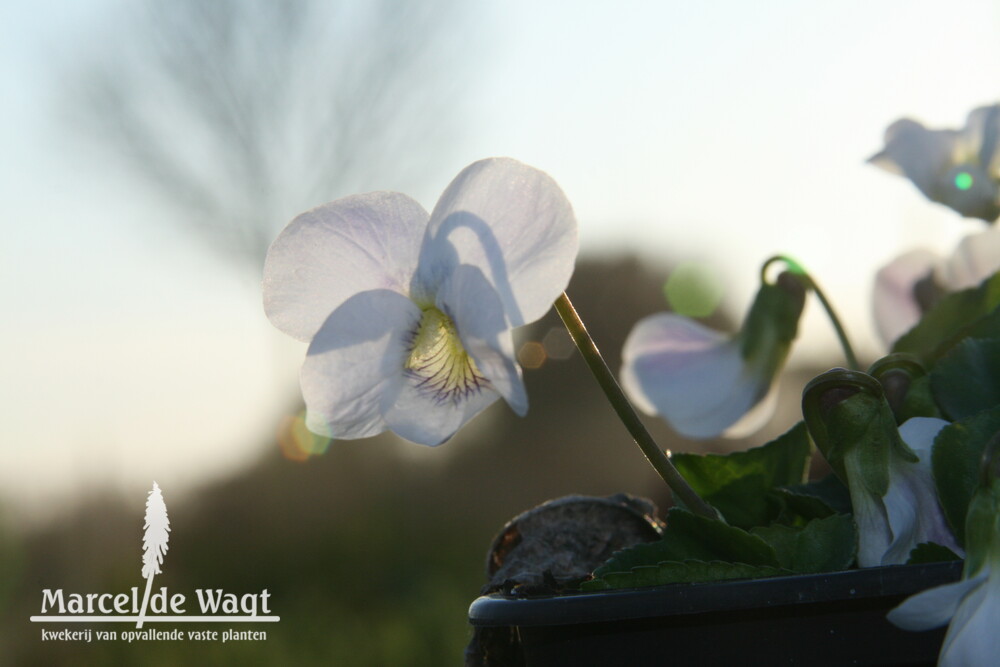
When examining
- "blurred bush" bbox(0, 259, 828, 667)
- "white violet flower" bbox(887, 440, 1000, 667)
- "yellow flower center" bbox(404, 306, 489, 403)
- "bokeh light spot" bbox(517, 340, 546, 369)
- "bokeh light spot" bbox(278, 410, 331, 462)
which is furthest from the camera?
"bokeh light spot" bbox(517, 340, 546, 369)

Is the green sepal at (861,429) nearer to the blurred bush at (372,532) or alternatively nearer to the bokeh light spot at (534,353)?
the blurred bush at (372,532)

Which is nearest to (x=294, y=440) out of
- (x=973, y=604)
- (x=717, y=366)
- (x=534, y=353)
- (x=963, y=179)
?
(x=534, y=353)

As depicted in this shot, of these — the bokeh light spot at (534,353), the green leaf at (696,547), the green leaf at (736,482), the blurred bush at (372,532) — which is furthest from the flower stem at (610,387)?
the bokeh light spot at (534,353)

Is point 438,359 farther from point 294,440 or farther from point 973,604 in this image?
point 294,440

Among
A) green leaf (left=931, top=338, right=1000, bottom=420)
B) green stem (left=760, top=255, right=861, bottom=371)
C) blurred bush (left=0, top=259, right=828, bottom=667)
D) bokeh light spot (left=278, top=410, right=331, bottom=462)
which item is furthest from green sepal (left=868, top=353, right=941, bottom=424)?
bokeh light spot (left=278, top=410, right=331, bottom=462)

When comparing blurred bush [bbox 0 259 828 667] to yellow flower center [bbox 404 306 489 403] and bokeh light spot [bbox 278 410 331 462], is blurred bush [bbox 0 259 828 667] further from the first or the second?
yellow flower center [bbox 404 306 489 403]
